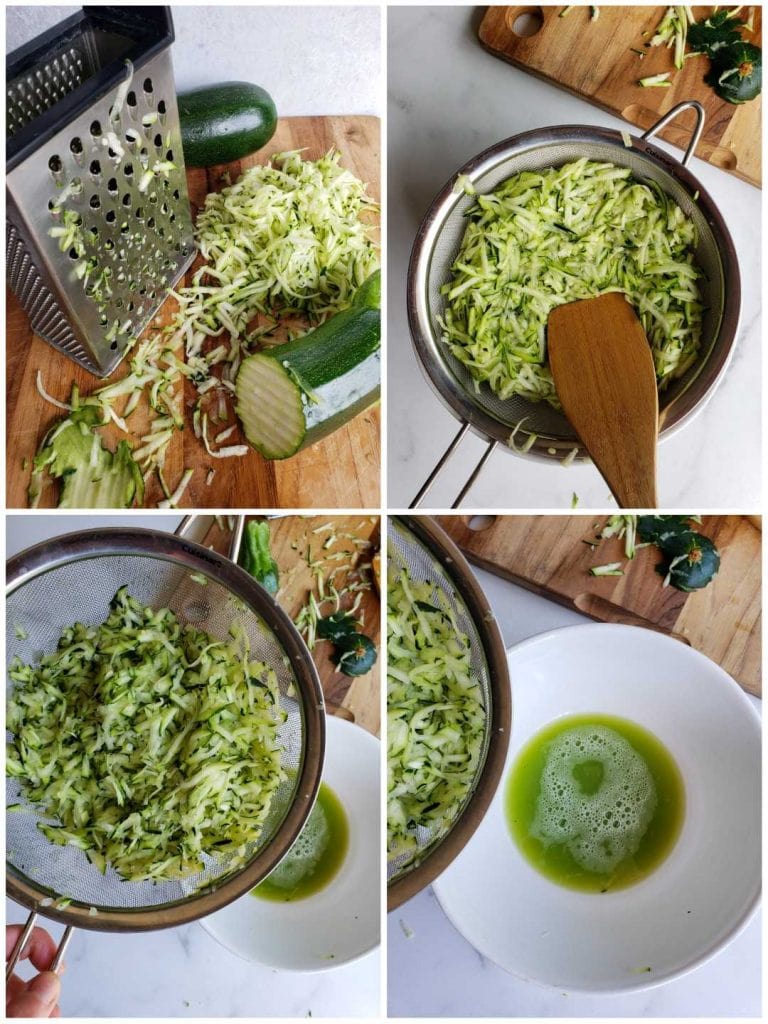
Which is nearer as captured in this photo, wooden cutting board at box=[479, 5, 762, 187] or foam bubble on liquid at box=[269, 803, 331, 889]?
foam bubble on liquid at box=[269, 803, 331, 889]

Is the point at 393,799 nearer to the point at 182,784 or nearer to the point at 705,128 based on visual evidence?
the point at 182,784

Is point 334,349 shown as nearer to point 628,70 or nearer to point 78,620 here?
point 78,620

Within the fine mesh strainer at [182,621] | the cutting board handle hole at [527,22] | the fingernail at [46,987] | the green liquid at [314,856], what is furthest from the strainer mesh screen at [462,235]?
the fingernail at [46,987]

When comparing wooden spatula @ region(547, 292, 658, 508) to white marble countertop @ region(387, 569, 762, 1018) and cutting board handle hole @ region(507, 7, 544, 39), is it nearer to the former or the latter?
cutting board handle hole @ region(507, 7, 544, 39)

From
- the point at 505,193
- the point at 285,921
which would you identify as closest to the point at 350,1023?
the point at 285,921

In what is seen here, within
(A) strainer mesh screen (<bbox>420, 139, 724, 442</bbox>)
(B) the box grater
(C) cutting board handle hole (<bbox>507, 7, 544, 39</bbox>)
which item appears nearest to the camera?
(B) the box grater

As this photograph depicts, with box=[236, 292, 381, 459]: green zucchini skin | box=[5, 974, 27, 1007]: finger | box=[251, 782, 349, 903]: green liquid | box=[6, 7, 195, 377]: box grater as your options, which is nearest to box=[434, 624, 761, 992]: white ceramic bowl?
box=[251, 782, 349, 903]: green liquid
